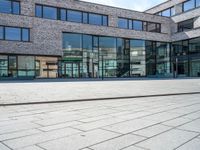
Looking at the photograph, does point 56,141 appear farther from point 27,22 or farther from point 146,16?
point 146,16

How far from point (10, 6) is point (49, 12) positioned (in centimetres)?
501

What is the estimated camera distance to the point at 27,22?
30.1m

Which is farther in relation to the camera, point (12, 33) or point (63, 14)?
point (63, 14)

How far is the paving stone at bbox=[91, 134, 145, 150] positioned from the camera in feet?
13.3

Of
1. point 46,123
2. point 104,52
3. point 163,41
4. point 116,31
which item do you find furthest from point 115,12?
point 46,123

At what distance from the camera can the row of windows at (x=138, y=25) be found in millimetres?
38625

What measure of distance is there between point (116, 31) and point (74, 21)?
23.6ft

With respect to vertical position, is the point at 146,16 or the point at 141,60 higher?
Result: the point at 146,16

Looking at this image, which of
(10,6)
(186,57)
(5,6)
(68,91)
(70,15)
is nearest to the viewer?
(68,91)

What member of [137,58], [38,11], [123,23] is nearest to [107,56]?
[137,58]

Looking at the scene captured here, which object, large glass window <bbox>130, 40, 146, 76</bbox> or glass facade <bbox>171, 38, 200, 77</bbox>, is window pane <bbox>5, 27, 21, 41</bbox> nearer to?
large glass window <bbox>130, 40, 146, 76</bbox>

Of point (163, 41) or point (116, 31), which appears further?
point (163, 41)

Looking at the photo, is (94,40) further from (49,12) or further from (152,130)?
(152,130)

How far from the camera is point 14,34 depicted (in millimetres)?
29406
